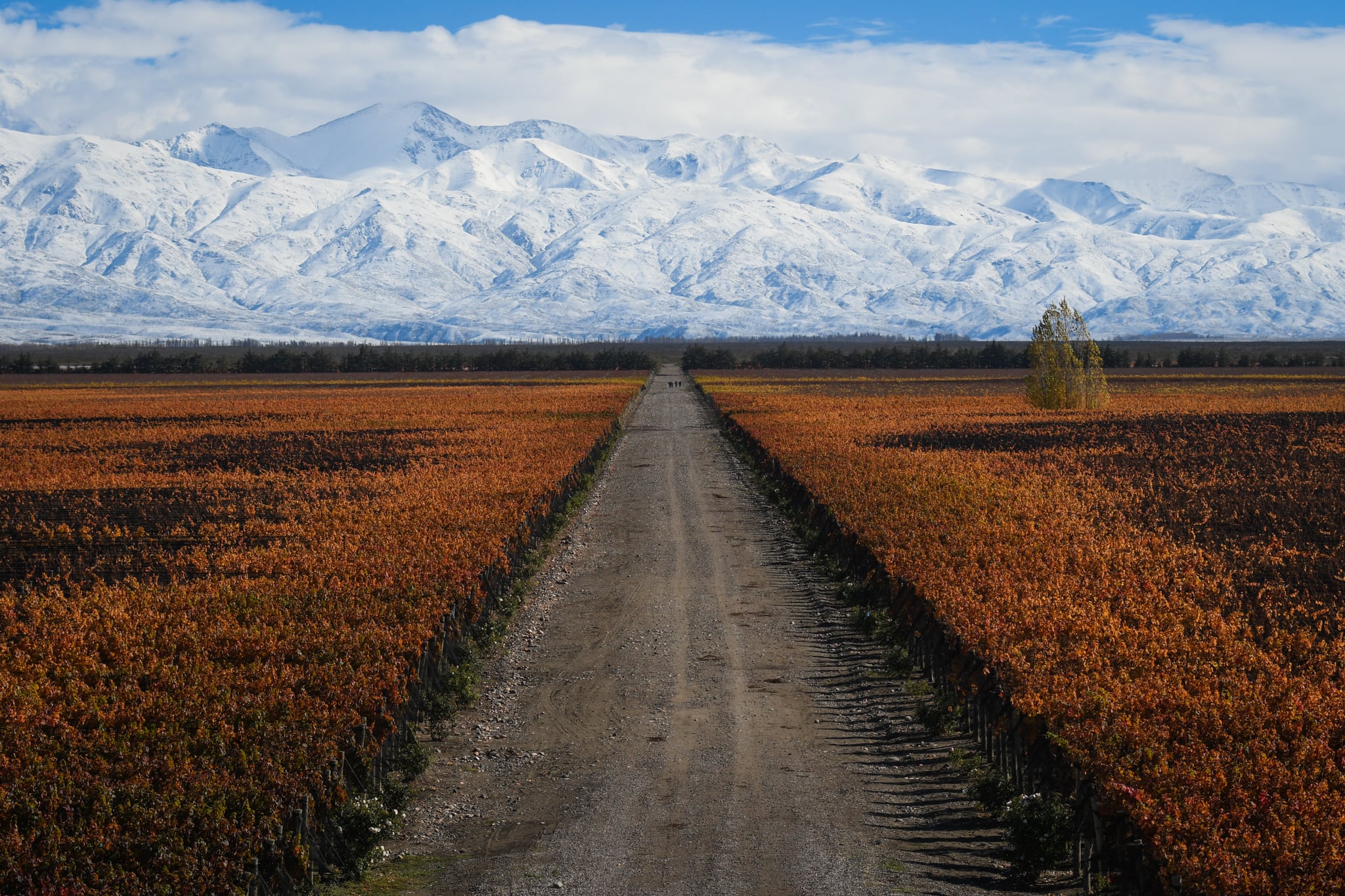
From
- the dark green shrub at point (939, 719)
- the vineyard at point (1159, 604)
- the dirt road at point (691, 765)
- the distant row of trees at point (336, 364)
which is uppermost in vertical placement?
the distant row of trees at point (336, 364)

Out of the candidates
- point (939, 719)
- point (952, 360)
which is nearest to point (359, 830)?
point (939, 719)

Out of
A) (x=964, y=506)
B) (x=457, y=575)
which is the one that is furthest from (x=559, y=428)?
(x=457, y=575)

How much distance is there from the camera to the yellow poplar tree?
196ft

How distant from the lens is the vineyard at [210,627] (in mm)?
8758

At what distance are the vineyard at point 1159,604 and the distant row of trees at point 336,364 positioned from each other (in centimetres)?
10734

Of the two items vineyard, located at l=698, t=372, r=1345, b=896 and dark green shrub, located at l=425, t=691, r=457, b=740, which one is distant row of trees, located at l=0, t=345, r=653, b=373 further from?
dark green shrub, located at l=425, t=691, r=457, b=740

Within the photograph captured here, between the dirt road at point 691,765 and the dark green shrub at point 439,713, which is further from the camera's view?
the dark green shrub at point 439,713

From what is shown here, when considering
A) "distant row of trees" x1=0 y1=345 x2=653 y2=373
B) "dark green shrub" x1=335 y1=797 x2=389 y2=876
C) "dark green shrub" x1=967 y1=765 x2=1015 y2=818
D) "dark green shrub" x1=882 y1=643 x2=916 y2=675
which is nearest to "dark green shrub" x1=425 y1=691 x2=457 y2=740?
"dark green shrub" x1=335 y1=797 x2=389 y2=876

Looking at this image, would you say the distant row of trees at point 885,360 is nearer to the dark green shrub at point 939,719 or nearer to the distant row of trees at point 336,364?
the distant row of trees at point 336,364

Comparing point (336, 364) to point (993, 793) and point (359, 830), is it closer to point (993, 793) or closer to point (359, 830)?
point (359, 830)

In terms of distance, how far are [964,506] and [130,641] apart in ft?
50.9

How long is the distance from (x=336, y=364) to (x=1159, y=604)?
140 metres

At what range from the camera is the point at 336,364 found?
145500 millimetres

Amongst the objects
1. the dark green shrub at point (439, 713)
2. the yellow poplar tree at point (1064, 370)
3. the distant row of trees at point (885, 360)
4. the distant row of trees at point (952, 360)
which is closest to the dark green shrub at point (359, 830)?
the dark green shrub at point (439, 713)
